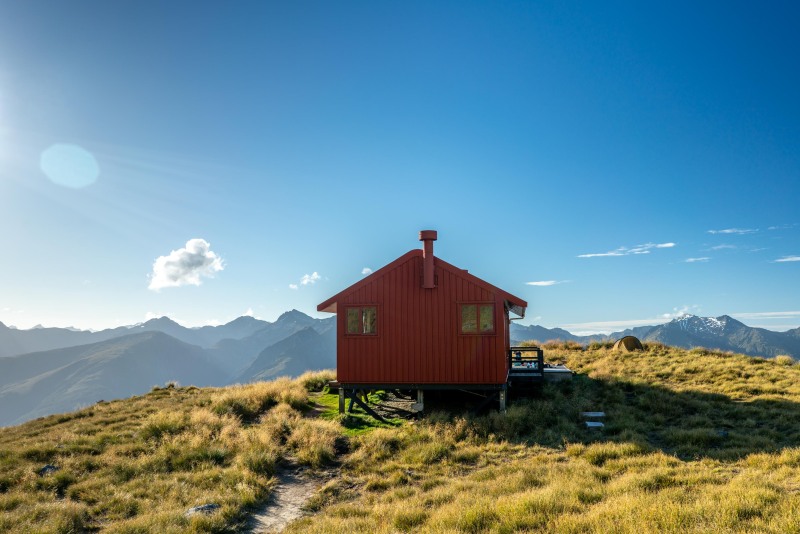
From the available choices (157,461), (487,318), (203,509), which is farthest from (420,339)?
A: (203,509)

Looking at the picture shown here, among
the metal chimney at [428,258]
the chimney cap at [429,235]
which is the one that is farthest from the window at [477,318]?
the chimney cap at [429,235]

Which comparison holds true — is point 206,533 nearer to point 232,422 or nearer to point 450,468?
point 450,468

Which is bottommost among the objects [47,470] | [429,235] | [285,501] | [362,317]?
[285,501]

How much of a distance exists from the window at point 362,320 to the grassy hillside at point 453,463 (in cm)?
352

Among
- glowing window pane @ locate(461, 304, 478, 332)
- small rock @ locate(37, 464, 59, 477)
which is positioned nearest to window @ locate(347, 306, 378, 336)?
glowing window pane @ locate(461, 304, 478, 332)

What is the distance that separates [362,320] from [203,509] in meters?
10.6

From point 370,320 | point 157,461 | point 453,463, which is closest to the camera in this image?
point 453,463

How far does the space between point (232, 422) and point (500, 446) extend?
9.53 meters

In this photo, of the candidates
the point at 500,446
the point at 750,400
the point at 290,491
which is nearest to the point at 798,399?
the point at 750,400

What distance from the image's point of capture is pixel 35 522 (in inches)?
369

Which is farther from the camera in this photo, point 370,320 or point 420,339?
point 370,320

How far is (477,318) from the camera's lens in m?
18.8

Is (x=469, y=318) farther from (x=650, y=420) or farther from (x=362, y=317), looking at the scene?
(x=650, y=420)

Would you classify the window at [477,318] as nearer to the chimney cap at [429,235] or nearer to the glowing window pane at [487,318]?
the glowing window pane at [487,318]
